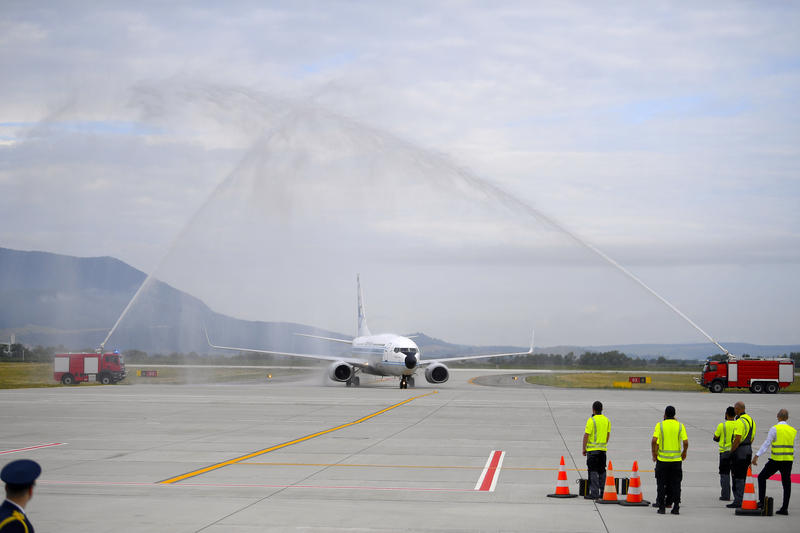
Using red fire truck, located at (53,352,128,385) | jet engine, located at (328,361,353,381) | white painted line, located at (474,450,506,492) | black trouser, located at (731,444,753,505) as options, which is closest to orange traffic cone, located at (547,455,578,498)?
white painted line, located at (474,450,506,492)

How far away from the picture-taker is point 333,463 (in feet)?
69.1

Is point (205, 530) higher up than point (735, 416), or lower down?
lower down

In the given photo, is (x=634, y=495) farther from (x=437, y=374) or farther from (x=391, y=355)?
(x=437, y=374)

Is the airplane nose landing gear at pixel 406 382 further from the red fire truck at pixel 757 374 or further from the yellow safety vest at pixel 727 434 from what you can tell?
the yellow safety vest at pixel 727 434

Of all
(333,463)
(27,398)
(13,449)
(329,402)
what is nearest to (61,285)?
(27,398)

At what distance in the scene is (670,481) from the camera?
14.6 metres

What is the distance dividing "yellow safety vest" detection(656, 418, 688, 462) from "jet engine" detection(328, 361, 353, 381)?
163ft

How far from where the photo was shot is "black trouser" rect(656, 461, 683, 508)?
14578 mm

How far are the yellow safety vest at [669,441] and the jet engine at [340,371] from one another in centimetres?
4960

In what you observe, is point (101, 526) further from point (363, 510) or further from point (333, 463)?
point (333, 463)

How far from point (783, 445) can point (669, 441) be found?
89.4 inches

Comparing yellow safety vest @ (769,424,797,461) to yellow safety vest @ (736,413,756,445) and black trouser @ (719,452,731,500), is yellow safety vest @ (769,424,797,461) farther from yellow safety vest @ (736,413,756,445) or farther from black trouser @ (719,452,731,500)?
black trouser @ (719,452,731,500)

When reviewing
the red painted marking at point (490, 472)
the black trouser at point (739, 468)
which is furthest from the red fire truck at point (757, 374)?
the black trouser at point (739, 468)

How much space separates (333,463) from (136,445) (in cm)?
721
